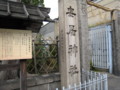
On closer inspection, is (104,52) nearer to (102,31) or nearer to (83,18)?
(102,31)

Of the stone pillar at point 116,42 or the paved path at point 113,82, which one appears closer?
the paved path at point 113,82

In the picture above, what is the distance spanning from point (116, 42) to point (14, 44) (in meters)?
6.67

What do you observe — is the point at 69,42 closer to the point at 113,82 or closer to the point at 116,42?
the point at 113,82

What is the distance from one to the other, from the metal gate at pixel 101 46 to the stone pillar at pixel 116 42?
283 mm

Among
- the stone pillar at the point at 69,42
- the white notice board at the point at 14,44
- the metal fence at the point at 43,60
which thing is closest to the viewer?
the white notice board at the point at 14,44

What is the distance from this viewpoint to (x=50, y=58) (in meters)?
5.28

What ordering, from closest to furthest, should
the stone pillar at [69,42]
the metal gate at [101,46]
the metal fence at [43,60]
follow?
the stone pillar at [69,42]
the metal fence at [43,60]
the metal gate at [101,46]

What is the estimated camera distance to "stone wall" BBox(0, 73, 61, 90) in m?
3.70

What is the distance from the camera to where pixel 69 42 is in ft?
13.8

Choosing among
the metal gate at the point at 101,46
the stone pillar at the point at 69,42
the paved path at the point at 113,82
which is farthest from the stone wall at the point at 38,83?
the metal gate at the point at 101,46

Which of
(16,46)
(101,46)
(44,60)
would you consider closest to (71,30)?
(44,60)

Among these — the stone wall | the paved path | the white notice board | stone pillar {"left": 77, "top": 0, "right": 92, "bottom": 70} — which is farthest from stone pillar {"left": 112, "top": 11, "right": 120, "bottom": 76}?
the white notice board

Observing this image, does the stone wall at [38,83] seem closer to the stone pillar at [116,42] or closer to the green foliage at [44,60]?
the green foliage at [44,60]

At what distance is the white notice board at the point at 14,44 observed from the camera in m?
2.76
